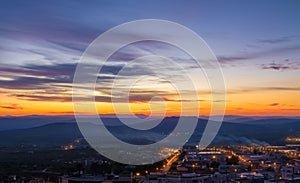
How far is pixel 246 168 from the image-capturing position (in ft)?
74.7

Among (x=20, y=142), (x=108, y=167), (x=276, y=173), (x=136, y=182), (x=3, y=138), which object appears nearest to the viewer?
(x=136, y=182)

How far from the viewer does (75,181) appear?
17656mm

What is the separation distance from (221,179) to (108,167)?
608cm

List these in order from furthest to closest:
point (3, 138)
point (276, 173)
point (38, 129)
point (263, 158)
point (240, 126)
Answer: point (240, 126) → point (38, 129) → point (3, 138) → point (263, 158) → point (276, 173)

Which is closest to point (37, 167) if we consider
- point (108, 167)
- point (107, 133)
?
point (108, 167)

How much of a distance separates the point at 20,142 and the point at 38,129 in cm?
905

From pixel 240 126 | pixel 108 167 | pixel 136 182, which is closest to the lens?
pixel 136 182

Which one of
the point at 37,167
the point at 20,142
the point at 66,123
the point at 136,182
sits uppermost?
the point at 66,123

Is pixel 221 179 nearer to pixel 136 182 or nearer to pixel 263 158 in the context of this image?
pixel 136 182

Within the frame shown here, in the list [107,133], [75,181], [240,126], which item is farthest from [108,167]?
[240,126]

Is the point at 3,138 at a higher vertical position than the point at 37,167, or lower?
higher

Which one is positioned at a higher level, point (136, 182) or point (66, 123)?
point (66, 123)

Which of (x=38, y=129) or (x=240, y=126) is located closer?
(x=38, y=129)

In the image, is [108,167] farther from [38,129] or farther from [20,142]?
[38,129]
